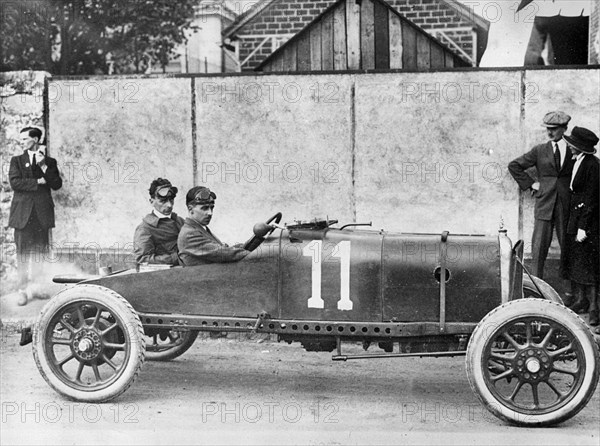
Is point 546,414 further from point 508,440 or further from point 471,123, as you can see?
point 471,123

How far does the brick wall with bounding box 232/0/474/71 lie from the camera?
15852 mm

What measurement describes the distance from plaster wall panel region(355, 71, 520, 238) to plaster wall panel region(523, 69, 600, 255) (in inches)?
4.9

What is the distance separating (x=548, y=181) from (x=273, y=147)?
2.75 metres

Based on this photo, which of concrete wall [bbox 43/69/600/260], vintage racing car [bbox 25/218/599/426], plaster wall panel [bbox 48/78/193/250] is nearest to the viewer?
vintage racing car [bbox 25/218/599/426]

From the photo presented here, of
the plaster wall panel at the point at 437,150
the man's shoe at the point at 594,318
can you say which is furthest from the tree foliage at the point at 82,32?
the man's shoe at the point at 594,318

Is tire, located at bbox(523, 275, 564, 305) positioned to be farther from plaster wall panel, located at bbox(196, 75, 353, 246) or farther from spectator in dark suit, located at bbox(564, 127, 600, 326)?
plaster wall panel, located at bbox(196, 75, 353, 246)

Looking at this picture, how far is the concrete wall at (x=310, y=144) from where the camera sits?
8711mm

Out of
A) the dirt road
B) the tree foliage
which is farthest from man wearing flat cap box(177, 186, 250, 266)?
the tree foliage

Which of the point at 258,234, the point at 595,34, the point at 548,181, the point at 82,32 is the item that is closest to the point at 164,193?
the point at 258,234

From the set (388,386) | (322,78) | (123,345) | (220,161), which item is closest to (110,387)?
(123,345)

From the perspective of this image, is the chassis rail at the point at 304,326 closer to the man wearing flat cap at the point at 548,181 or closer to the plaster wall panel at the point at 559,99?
the man wearing flat cap at the point at 548,181

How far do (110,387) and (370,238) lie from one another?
6.59ft

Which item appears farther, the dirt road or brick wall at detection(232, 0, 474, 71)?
brick wall at detection(232, 0, 474, 71)

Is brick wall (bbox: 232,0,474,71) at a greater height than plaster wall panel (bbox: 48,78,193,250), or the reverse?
brick wall (bbox: 232,0,474,71)
